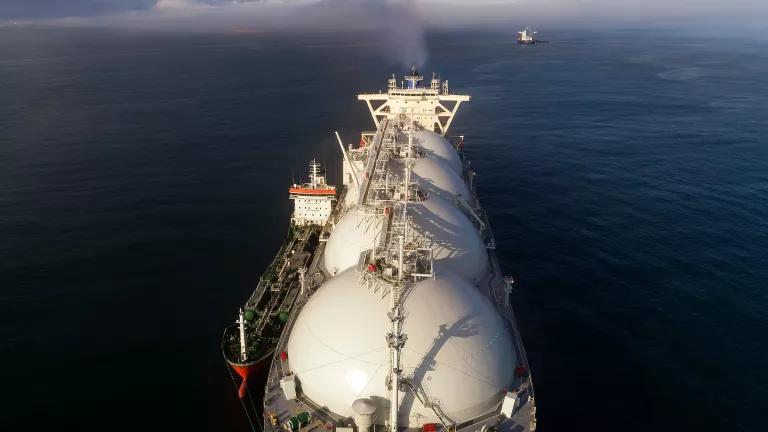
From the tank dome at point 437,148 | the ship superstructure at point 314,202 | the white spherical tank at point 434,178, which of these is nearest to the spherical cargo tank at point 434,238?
the white spherical tank at point 434,178

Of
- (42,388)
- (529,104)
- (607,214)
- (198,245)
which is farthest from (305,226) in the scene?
(529,104)

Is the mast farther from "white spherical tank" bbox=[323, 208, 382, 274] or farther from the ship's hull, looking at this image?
"white spherical tank" bbox=[323, 208, 382, 274]

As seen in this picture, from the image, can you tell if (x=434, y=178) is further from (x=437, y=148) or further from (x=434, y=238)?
(x=434, y=238)

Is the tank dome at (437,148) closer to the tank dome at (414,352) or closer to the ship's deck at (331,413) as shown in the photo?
the ship's deck at (331,413)

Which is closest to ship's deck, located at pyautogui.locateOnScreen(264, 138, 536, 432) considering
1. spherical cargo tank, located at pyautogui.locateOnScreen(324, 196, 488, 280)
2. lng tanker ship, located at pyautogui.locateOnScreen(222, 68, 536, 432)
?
lng tanker ship, located at pyautogui.locateOnScreen(222, 68, 536, 432)

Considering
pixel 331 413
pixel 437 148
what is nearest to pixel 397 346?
pixel 331 413

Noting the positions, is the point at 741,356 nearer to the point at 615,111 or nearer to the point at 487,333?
the point at 487,333

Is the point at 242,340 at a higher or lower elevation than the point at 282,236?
higher
